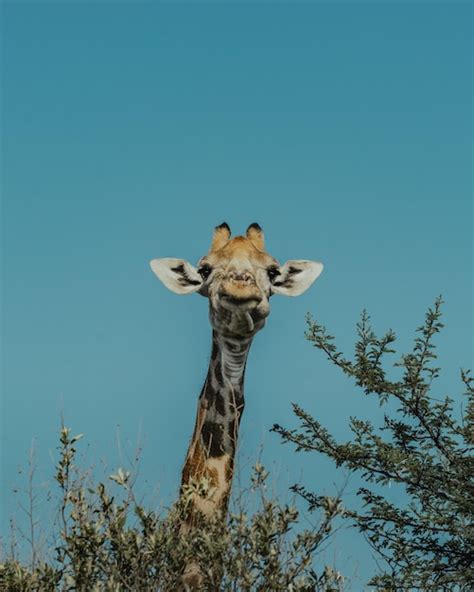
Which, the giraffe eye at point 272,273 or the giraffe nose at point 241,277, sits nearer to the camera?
the giraffe nose at point 241,277

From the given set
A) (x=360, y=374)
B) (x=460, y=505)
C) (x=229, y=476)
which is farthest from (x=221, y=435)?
(x=460, y=505)

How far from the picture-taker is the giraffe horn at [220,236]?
938 centimetres

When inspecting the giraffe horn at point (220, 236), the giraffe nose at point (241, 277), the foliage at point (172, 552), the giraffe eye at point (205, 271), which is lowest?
the foliage at point (172, 552)

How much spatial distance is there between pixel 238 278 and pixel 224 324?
1.40 feet

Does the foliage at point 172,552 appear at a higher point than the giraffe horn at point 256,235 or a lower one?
lower

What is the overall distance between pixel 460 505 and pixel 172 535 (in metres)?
3.84

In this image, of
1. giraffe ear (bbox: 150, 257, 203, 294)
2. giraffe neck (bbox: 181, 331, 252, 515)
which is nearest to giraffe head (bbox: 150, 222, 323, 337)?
giraffe ear (bbox: 150, 257, 203, 294)

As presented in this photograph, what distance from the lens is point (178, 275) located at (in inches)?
364

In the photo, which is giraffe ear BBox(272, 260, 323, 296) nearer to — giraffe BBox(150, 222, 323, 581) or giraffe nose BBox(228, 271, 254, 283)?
giraffe BBox(150, 222, 323, 581)

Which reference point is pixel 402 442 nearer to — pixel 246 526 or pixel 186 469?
pixel 186 469

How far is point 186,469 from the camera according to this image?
347 inches

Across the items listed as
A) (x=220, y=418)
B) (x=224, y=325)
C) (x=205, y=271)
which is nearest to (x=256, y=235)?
(x=205, y=271)

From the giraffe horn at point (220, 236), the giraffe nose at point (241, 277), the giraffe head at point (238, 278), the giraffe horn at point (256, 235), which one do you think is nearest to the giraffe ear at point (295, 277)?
Answer: the giraffe head at point (238, 278)

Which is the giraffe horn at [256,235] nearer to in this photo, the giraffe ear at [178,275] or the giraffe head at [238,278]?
the giraffe head at [238,278]
